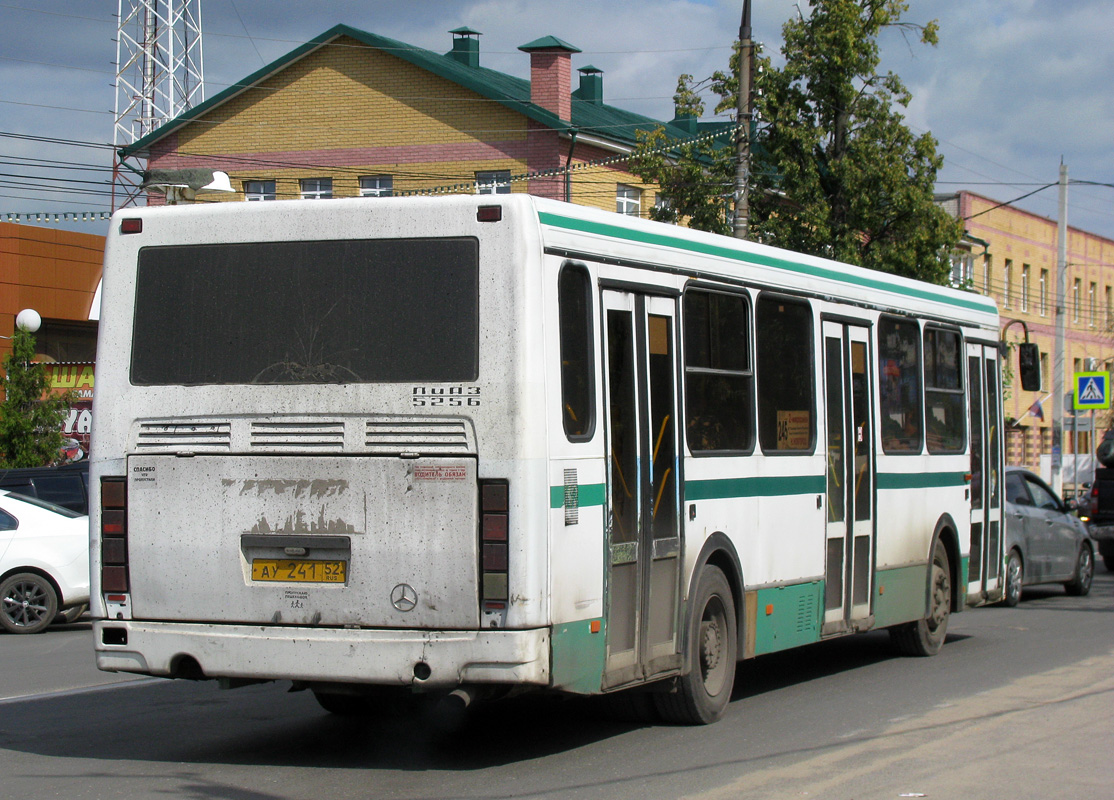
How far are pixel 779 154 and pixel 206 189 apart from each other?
63.8 ft

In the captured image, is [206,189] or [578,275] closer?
[578,275]

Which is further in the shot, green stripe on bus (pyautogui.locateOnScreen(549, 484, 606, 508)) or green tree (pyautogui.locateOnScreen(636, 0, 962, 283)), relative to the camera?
green tree (pyautogui.locateOnScreen(636, 0, 962, 283))

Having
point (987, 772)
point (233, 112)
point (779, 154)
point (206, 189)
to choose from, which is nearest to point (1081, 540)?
point (779, 154)

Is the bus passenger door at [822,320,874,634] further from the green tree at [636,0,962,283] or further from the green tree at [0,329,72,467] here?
the green tree at [0,329,72,467]

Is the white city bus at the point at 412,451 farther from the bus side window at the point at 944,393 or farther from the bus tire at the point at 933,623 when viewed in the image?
the bus side window at the point at 944,393

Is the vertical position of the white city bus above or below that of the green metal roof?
below

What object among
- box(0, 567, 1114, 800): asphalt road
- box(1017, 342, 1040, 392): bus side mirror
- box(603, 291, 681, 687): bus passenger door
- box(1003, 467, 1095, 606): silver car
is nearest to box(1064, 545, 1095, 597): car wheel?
box(1003, 467, 1095, 606): silver car

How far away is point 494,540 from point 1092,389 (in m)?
25.0

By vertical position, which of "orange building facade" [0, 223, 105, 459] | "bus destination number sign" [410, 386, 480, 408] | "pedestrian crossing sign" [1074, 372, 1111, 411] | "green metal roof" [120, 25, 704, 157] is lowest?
"bus destination number sign" [410, 386, 480, 408]


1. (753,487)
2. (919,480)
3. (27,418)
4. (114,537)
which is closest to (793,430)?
(753,487)

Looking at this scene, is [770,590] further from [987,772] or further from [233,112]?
[233,112]

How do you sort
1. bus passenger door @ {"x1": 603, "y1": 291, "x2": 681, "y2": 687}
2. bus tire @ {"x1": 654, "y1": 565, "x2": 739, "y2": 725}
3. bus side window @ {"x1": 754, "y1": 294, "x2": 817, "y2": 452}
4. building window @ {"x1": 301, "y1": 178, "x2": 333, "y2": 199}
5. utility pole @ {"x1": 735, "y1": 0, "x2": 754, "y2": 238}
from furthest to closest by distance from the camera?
building window @ {"x1": 301, "y1": 178, "x2": 333, "y2": 199}
utility pole @ {"x1": 735, "y1": 0, "x2": 754, "y2": 238}
bus side window @ {"x1": 754, "y1": 294, "x2": 817, "y2": 452}
bus tire @ {"x1": 654, "y1": 565, "x2": 739, "y2": 725}
bus passenger door @ {"x1": 603, "y1": 291, "x2": 681, "y2": 687}

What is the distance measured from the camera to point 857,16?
26234mm

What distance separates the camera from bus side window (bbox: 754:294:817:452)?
9672 millimetres
